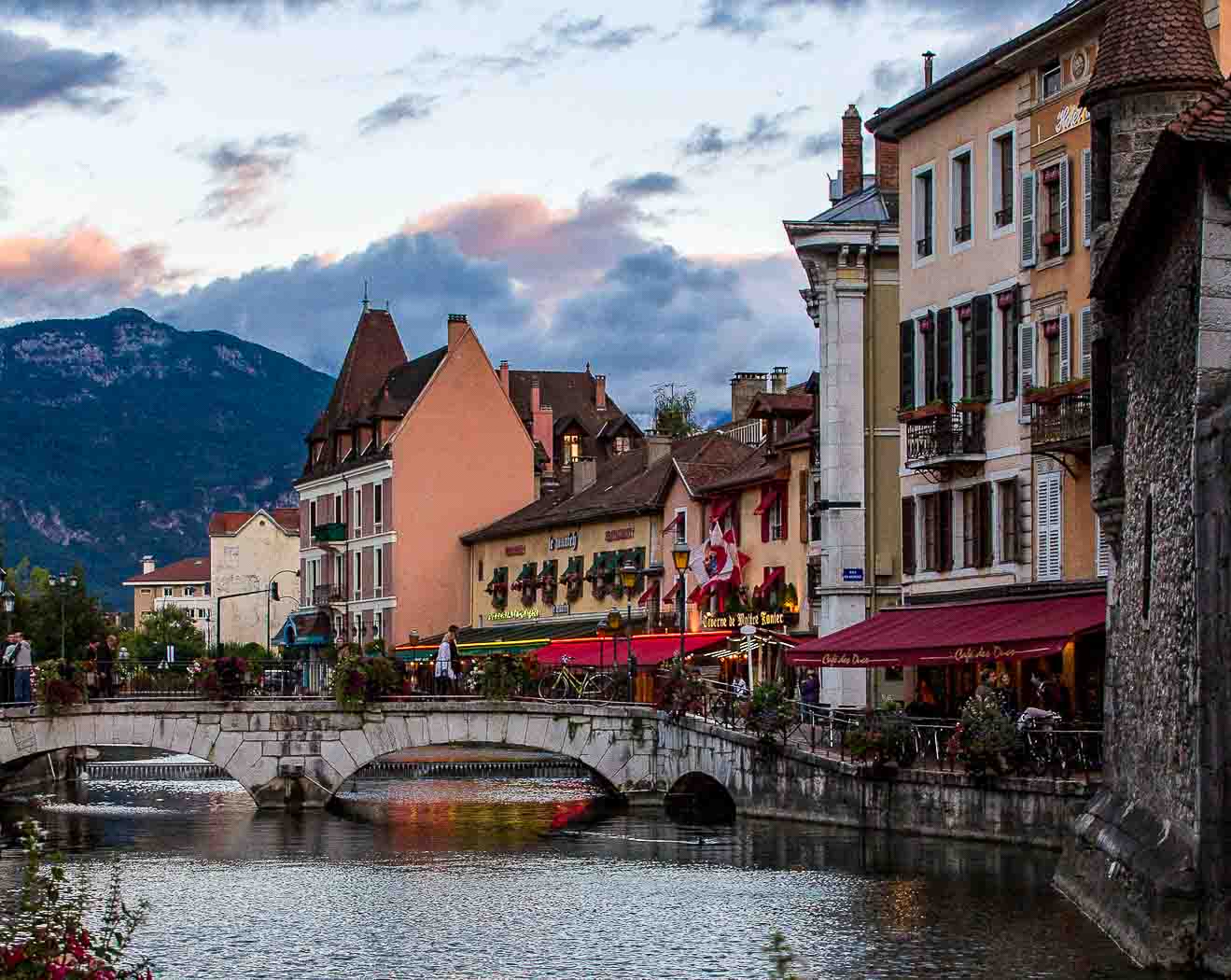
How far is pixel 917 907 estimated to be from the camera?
33.8 metres

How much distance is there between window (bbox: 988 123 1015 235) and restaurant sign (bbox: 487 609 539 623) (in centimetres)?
4778

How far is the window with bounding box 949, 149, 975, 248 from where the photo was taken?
5369 centimetres

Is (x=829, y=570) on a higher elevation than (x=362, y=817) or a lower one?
higher

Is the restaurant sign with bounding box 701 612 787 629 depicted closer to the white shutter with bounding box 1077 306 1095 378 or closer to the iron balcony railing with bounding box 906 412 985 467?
the iron balcony railing with bounding box 906 412 985 467

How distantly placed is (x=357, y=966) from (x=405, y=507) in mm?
77979

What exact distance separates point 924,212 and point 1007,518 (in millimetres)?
8661

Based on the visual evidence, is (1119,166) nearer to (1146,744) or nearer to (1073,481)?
(1146,744)

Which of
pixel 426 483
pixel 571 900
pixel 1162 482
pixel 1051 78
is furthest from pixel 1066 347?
pixel 426 483

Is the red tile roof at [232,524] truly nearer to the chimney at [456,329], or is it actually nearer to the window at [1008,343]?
the chimney at [456,329]

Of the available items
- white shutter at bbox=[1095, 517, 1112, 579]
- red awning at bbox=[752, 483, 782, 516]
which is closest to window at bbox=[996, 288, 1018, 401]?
white shutter at bbox=[1095, 517, 1112, 579]

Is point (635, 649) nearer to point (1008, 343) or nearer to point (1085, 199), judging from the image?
point (1008, 343)

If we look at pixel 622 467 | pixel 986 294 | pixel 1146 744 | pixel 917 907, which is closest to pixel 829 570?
pixel 986 294

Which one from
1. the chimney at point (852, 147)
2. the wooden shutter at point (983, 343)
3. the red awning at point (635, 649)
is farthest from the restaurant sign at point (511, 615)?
the wooden shutter at point (983, 343)

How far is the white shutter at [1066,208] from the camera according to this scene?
159 feet
